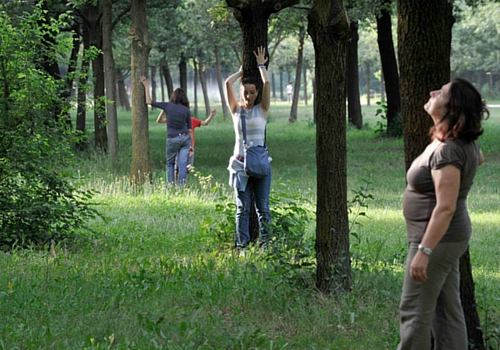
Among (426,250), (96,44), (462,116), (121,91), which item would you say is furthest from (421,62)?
(121,91)

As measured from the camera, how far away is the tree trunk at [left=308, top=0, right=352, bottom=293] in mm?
6730

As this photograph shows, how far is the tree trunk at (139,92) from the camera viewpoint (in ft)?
50.7

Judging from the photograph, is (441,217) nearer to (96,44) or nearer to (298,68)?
(96,44)

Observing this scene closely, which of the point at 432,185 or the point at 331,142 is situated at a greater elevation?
the point at 331,142

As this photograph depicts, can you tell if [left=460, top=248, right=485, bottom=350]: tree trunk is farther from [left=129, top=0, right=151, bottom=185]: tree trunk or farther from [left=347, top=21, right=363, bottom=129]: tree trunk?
[left=347, top=21, right=363, bottom=129]: tree trunk

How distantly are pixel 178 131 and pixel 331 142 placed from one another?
872cm

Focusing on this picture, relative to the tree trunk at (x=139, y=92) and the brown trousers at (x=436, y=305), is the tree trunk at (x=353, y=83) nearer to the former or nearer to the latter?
the tree trunk at (x=139, y=92)

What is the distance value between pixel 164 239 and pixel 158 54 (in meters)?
37.6

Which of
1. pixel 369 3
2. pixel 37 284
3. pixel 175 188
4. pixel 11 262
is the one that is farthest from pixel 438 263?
pixel 369 3

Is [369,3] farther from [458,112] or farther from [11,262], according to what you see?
[458,112]

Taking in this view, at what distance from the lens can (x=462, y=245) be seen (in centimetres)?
495

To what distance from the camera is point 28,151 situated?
926 cm

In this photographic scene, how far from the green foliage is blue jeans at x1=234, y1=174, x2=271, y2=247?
1.77 meters

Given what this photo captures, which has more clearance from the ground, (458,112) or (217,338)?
(458,112)
